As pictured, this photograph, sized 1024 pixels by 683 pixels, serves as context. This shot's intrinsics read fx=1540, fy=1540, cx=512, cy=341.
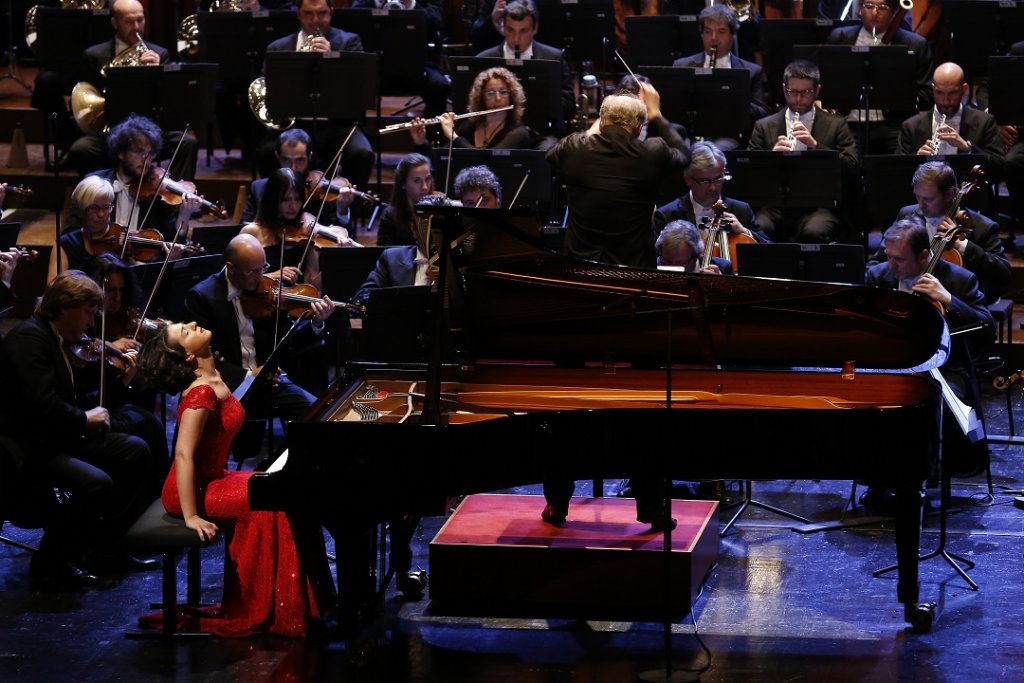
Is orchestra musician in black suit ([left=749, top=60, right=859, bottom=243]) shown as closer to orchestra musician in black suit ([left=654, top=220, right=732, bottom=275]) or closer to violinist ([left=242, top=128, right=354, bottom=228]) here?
orchestra musician in black suit ([left=654, top=220, right=732, bottom=275])

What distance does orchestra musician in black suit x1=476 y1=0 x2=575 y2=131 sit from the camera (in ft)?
30.6

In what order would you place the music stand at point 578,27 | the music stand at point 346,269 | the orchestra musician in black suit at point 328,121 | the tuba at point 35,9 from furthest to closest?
the tuba at point 35,9, the music stand at point 578,27, the orchestra musician in black suit at point 328,121, the music stand at point 346,269

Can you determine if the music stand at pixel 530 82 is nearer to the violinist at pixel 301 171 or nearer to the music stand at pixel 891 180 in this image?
the violinist at pixel 301 171

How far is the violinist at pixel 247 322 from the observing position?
6691mm

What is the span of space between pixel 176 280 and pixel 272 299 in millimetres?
464

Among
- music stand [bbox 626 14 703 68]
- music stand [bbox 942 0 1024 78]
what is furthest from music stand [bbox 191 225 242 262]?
music stand [bbox 942 0 1024 78]

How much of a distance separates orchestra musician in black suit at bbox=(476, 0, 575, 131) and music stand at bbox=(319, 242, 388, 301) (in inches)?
95.4

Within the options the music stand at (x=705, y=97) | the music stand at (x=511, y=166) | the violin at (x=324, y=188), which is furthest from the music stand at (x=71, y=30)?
the music stand at (x=705, y=97)

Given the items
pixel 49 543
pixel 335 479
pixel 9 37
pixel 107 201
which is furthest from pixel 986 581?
pixel 9 37

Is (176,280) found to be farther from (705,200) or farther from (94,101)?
(94,101)

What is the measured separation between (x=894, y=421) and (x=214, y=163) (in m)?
6.48

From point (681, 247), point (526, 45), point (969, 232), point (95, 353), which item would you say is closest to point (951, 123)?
point (969, 232)

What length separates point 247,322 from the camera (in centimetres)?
688

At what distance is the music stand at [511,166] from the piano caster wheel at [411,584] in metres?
2.76
